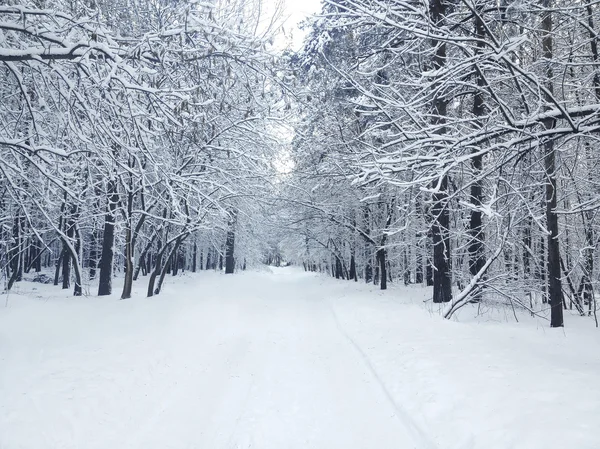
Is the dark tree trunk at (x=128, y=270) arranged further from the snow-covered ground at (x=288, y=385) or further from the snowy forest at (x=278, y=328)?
the snow-covered ground at (x=288, y=385)

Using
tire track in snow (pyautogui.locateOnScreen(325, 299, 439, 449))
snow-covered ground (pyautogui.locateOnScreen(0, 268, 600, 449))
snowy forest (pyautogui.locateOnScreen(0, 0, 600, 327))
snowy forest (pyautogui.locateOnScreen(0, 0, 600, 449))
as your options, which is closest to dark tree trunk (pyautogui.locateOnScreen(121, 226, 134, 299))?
snowy forest (pyautogui.locateOnScreen(0, 0, 600, 327))

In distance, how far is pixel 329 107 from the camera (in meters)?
13.1

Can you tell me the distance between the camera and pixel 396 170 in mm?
4695

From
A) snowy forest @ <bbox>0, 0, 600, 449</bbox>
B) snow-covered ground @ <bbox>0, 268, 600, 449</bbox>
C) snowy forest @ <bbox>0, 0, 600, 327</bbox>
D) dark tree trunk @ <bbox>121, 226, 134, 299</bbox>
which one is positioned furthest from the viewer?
dark tree trunk @ <bbox>121, 226, 134, 299</bbox>

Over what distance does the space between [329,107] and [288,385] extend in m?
9.95

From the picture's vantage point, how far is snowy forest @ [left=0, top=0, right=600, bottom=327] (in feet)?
14.7

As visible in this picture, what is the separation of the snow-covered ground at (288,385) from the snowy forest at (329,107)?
194 centimetres

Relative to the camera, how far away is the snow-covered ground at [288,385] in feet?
13.2

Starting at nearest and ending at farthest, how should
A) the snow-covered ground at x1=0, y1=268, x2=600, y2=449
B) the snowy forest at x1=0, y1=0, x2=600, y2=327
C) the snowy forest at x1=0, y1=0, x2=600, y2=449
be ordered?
the snow-covered ground at x1=0, y1=268, x2=600, y2=449, the snowy forest at x1=0, y1=0, x2=600, y2=449, the snowy forest at x1=0, y1=0, x2=600, y2=327

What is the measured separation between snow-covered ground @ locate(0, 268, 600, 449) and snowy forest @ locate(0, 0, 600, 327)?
1943mm

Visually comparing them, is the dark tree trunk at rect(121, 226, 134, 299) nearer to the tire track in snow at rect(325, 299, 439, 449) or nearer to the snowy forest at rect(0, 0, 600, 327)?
the snowy forest at rect(0, 0, 600, 327)

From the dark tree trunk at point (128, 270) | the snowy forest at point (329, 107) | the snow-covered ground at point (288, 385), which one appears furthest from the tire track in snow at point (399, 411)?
the dark tree trunk at point (128, 270)

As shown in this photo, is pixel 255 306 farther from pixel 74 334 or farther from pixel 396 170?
pixel 396 170

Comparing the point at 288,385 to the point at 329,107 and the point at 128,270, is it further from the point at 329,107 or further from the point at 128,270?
the point at 329,107
